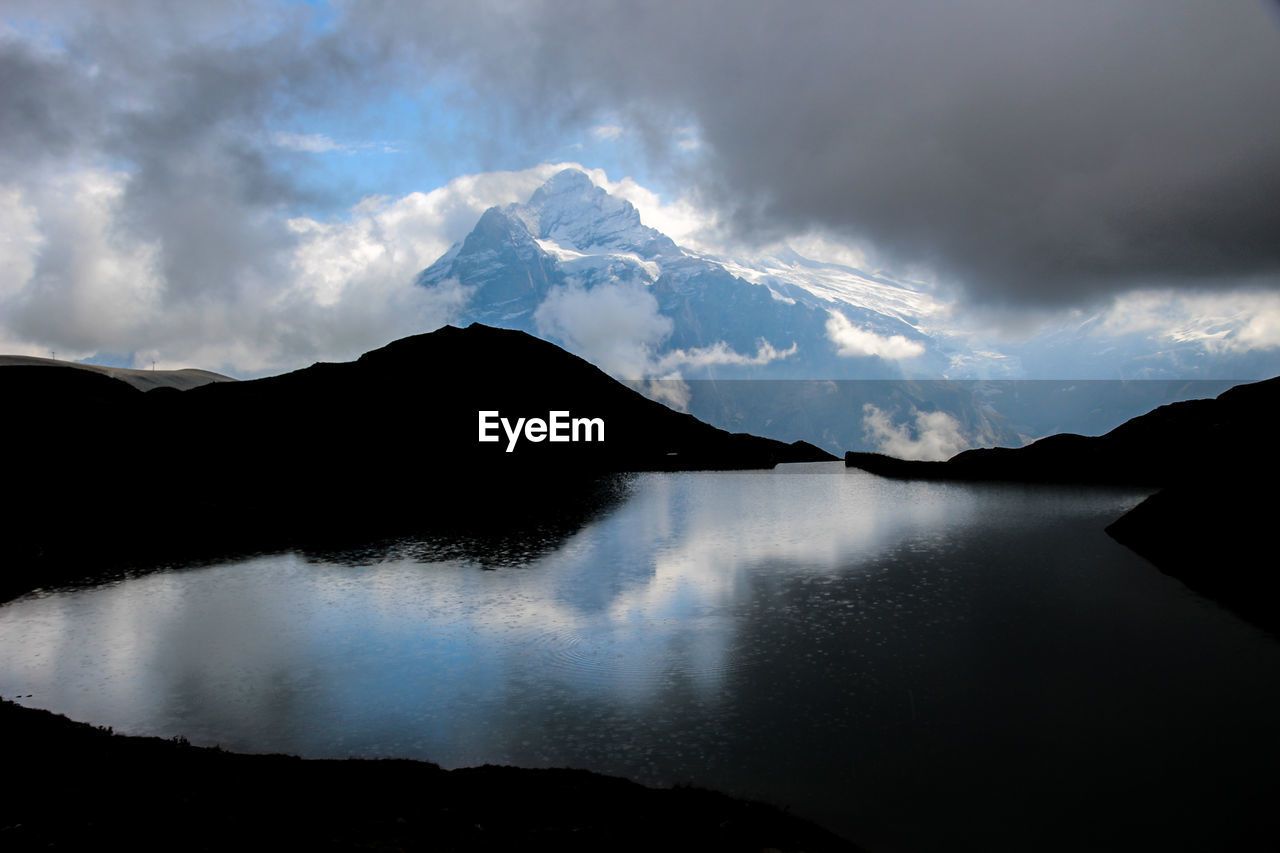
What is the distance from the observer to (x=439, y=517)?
106062 mm

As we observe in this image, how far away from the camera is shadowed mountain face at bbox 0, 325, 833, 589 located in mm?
97188

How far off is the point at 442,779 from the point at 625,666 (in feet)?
53.1

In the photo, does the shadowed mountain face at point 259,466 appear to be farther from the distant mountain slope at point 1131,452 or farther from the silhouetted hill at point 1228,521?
the distant mountain slope at point 1131,452

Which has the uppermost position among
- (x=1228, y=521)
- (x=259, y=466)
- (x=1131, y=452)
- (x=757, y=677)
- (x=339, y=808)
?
(x=1131, y=452)

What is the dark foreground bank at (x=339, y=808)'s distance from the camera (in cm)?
1688

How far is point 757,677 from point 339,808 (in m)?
20.7

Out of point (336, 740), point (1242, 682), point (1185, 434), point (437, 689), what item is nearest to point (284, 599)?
point (437, 689)

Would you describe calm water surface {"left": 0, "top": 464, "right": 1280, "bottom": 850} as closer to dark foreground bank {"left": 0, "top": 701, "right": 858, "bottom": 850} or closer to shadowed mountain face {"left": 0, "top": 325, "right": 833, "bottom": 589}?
dark foreground bank {"left": 0, "top": 701, "right": 858, "bottom": 850}

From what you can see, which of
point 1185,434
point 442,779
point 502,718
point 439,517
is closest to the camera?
point 442,779

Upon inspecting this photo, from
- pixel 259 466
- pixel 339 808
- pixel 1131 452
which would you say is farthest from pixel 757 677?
pixel 259 466

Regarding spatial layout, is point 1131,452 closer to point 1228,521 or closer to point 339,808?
point 1228,521

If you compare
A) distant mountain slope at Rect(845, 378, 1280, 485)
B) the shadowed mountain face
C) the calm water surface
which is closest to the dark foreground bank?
the calm water surface

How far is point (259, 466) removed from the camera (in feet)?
518

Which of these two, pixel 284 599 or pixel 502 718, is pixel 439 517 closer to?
pixel 284 599
